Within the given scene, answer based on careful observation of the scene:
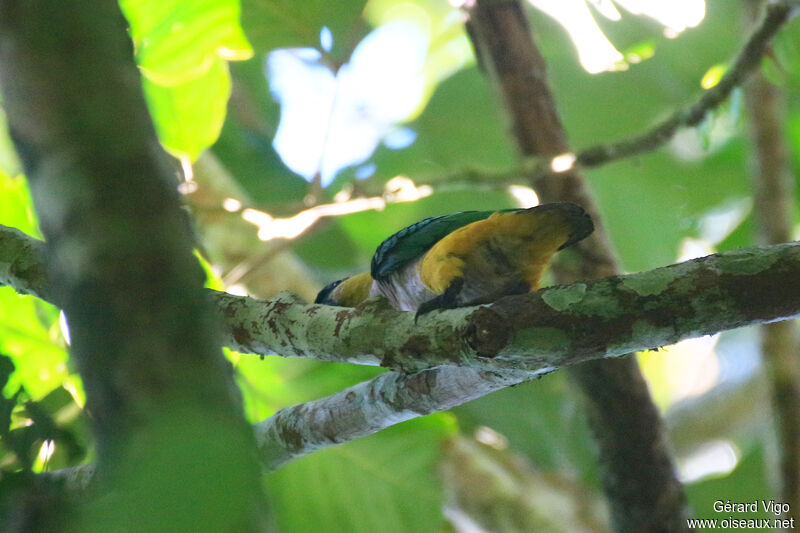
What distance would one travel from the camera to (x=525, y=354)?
4.23 feet

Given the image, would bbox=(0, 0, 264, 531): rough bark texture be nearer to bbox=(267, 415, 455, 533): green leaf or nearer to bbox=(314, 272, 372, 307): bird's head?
bbox=(314, 272, 372, 307): bird's head

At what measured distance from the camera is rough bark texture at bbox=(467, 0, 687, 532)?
3229 millimetres

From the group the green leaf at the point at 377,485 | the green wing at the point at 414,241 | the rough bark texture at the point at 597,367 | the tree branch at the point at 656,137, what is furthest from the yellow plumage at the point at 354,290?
the rough bark texture at the point at 597,367

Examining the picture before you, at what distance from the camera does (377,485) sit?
3424 mm

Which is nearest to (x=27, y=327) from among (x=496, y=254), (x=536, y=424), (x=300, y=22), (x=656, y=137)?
(x=300, y=22)

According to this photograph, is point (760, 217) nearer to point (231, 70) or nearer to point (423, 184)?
point (423, 184)

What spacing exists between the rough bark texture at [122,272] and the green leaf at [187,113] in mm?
2687

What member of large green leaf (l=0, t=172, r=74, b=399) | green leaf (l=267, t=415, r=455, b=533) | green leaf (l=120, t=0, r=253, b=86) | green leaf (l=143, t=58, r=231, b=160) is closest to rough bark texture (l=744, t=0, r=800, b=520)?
green leaf (l=267, t=415, r=455, b=533)

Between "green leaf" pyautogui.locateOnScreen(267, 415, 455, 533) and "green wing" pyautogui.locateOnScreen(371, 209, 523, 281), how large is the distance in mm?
1285

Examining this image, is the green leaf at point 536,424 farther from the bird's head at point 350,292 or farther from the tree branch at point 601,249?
the bird's head at point 350,292

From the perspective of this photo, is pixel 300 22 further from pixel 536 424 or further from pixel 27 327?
pixel 536 424

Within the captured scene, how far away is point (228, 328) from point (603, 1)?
1.89 m

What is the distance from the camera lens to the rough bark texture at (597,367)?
3229mm

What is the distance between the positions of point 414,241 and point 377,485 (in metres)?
1.61
